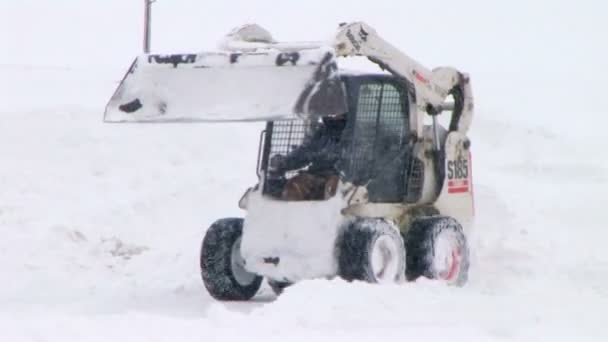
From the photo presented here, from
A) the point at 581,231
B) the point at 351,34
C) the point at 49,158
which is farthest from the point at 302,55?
the point at 49,158

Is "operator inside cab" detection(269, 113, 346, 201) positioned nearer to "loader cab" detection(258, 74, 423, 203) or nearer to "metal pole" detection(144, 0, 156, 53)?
"loader cab" detection(258, 74, 423, 203)

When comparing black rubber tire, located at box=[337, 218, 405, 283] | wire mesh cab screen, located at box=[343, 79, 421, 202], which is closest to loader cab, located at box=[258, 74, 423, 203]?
wire mesh cab screen, located at box=[343, 79, 421, 202]

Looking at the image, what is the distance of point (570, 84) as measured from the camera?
109 feet

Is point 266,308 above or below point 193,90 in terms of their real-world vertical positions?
below

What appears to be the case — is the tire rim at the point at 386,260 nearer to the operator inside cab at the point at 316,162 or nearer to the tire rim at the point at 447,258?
the tire rim at the point at 447,258

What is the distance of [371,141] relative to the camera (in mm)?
13711

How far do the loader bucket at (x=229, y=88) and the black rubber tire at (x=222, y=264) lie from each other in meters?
1.31

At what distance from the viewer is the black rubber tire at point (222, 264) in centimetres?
1399

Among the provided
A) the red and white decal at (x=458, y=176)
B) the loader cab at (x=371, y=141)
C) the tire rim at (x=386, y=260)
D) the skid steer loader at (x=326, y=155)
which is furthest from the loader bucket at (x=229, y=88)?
the red and white decal at (x=458, y=176)

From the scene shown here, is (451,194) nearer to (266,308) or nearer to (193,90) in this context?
(193,90)

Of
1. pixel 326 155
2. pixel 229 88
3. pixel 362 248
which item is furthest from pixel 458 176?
pixel 229 88

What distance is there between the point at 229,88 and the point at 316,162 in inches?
42.2

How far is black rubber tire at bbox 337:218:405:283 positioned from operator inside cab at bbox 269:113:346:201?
0.38m

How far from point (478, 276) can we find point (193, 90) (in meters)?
3.19
